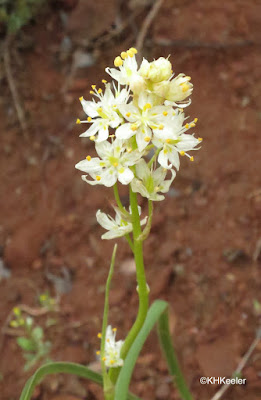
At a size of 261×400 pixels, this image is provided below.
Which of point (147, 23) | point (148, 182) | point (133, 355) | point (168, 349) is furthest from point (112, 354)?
point (147, 23)

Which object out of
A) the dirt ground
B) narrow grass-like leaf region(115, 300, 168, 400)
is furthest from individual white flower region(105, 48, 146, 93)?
the dirt ground

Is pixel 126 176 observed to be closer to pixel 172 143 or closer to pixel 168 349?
pixel 172 143

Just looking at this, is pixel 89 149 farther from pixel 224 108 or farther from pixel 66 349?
pixel 66 349

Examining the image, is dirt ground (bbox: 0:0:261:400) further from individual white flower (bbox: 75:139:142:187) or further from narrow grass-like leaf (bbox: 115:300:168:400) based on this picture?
individual white flower (bbox: 75:139:142:187)

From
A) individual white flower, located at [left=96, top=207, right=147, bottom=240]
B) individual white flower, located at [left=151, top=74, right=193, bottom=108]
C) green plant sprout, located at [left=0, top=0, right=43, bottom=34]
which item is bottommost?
individual white flower, located at [left=96, top=207, right=147, bottom=240]

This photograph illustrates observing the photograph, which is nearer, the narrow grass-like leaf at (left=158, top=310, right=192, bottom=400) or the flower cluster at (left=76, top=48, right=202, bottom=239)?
the flower cluster at (left=76, top=48, right=202, bottom=239)

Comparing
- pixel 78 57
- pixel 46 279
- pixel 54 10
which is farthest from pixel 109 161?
pixel 54 10
